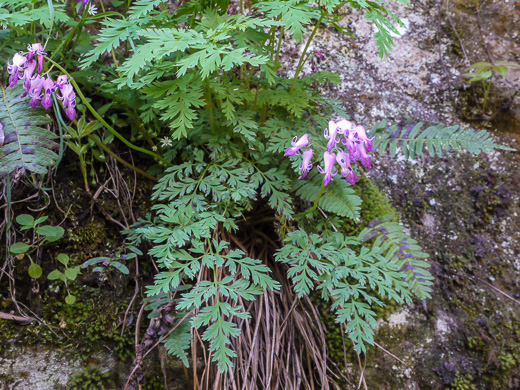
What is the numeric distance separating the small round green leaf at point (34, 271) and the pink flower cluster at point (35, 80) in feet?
2.20

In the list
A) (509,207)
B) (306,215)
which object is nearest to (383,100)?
(509,207)

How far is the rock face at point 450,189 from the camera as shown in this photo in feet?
6.17

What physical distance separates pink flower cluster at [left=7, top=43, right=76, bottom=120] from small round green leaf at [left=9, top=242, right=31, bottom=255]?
585mm

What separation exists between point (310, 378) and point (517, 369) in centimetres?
111

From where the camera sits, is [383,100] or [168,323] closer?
[168,323]

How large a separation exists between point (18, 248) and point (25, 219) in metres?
0.12

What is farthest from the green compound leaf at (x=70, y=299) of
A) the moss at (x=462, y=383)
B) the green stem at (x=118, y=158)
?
the moss at (x=462, y=383)

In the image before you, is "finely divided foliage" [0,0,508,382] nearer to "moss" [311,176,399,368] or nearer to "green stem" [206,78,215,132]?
"green stem" [206,78,215,132]

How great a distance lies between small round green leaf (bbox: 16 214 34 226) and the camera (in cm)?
156

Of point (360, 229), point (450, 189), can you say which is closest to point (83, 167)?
point (360, 229)

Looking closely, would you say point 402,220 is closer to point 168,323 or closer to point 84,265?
point 168,323

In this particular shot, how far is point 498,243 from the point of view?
7.17 ft

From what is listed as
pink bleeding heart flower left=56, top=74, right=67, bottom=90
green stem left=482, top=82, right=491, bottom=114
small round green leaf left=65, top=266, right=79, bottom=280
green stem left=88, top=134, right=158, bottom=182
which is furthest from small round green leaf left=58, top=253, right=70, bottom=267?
green stem left=482, top=82, right=491, bottom=114

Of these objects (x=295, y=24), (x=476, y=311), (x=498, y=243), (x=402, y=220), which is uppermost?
(x=295, y=24)
